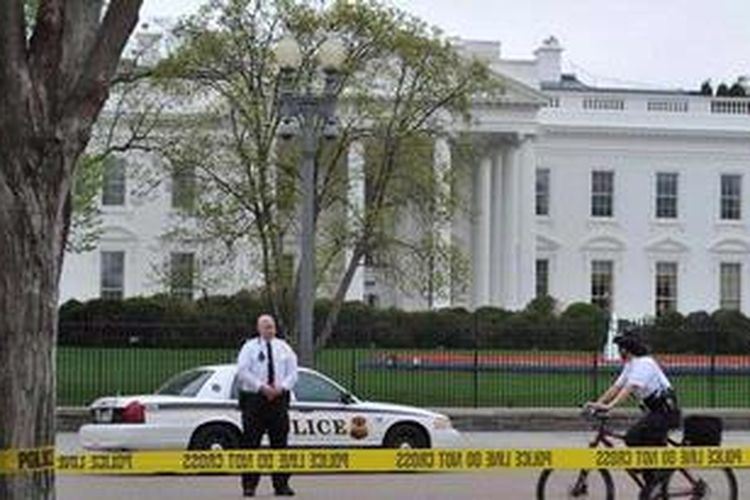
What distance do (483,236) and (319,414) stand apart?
59.5 metres

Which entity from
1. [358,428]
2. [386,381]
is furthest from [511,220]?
[358,428]

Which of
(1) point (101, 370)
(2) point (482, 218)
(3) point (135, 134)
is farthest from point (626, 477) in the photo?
(2) point (482, 218)

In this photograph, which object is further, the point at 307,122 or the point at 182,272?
the point at 182,272

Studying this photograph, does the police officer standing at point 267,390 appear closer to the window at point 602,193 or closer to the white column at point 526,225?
the white column at point 526,225

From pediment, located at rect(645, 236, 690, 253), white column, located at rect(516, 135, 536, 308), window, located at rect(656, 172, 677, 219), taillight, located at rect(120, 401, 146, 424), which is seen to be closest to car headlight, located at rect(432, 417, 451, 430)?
taillight, located at rect(120, 401, 146, 424)

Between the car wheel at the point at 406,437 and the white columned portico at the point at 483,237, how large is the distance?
188 feet

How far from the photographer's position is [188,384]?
19.5 m

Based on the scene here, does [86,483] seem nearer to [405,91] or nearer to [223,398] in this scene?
[223,398]

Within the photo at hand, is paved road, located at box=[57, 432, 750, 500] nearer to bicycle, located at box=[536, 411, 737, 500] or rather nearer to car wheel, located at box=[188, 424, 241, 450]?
car wheel, located at box=[188, 424, 241, 450]

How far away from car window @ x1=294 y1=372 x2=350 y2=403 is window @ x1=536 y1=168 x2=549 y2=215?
62440mm

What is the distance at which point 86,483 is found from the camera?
17188 millimetres

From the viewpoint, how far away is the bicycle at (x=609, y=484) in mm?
14289

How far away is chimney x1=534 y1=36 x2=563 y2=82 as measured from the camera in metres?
91.9

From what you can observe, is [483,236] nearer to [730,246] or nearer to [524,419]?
[730,246]
